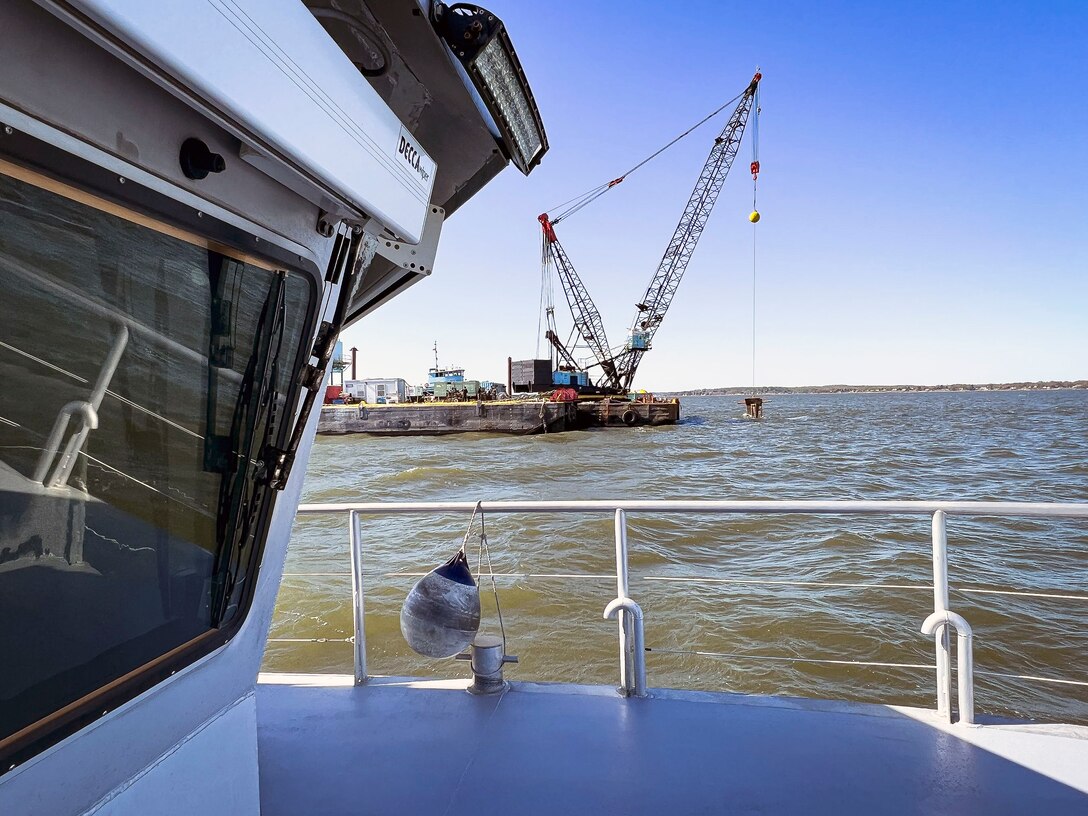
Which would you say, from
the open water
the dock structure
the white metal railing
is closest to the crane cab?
the dock structure

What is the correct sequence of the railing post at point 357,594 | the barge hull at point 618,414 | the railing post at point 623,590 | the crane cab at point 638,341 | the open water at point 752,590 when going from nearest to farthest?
the railing post at point 623,590 → the railing post at point 357,594 → the open water at point 752,590 → the barge hull at point 618,414 → the crane cab at point 638,341

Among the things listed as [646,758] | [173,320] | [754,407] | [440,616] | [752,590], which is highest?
[173,320]

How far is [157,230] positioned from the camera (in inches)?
43.8

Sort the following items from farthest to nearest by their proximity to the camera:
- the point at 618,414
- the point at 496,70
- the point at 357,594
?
the point at 618,414, the point at 357,594, the point at 496,70

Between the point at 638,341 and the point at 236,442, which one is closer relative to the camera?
the point at 236,442

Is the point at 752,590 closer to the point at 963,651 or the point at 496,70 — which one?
the point at 963,651

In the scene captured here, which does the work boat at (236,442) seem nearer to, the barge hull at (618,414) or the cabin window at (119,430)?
the cabin window at (119,430)

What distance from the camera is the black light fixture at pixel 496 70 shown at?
145 centimetres

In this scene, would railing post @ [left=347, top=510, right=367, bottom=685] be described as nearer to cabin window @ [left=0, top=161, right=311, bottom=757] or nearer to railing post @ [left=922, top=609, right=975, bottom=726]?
cabin window @ [left=0, top=161, right=311, bottom=757]

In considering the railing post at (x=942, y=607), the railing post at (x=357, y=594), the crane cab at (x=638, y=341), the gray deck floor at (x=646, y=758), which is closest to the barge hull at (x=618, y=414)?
the crane cab at (x=638, y=341)

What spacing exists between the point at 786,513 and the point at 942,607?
0.63m

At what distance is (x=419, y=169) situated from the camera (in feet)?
5.28

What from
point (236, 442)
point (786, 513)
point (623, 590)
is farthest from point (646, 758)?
point (236, 442)

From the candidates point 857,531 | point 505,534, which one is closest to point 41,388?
point 505,534
